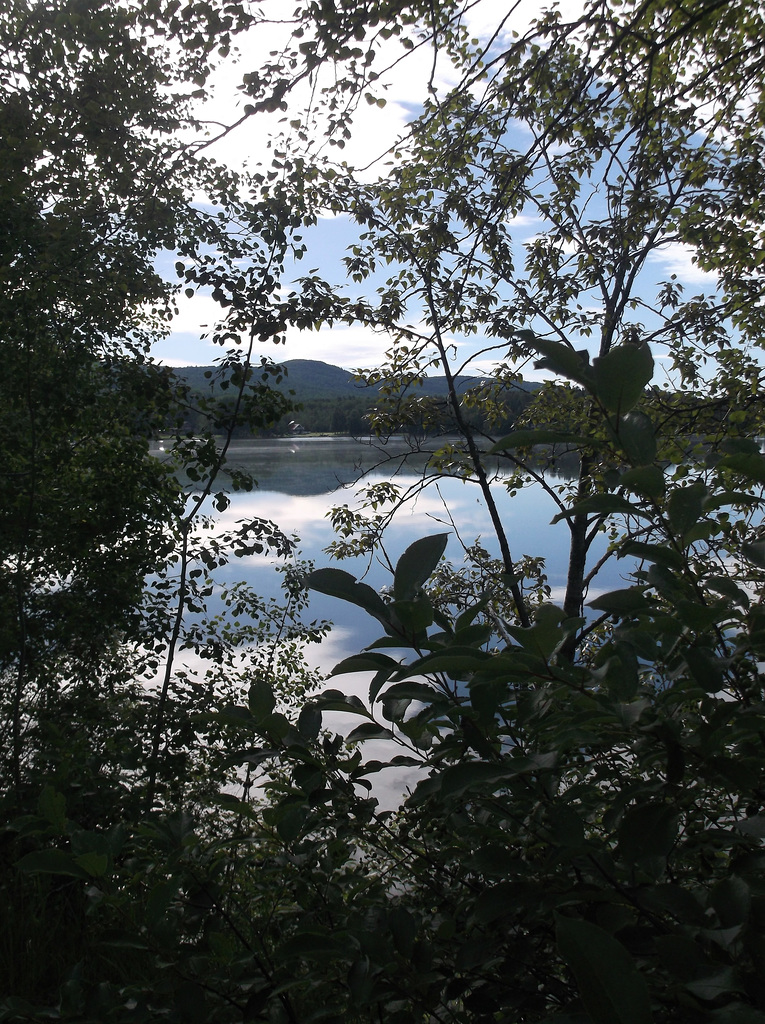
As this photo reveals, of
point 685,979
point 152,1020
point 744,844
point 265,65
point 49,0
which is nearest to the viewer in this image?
point 685,979

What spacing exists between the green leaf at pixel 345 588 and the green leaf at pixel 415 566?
32 millimetres

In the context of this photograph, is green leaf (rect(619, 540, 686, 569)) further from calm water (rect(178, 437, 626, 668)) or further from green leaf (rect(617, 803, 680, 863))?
calm water (rect(178, 437, 626, 668))

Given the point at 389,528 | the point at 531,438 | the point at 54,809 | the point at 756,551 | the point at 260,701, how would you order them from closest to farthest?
1. the point at 531,438
2. the point at 756,551
3. the point at 260,701
4. the point at 54,809
5. the point at 389,528

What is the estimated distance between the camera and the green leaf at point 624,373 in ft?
1.92

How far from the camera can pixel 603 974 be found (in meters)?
0.44

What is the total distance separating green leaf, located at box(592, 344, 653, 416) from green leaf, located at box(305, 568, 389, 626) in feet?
0.91

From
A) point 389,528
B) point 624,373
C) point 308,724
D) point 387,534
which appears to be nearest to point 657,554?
point 624,373

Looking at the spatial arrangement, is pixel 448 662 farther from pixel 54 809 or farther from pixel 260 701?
pixel 54 809

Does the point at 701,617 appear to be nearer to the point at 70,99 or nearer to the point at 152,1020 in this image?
the point at 152,1020

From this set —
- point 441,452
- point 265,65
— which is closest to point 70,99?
point 265,65

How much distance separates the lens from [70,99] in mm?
3365

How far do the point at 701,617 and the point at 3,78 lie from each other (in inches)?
171

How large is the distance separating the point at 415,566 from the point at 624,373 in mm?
268

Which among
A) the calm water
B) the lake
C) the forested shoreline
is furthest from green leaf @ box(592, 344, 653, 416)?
the calm water
